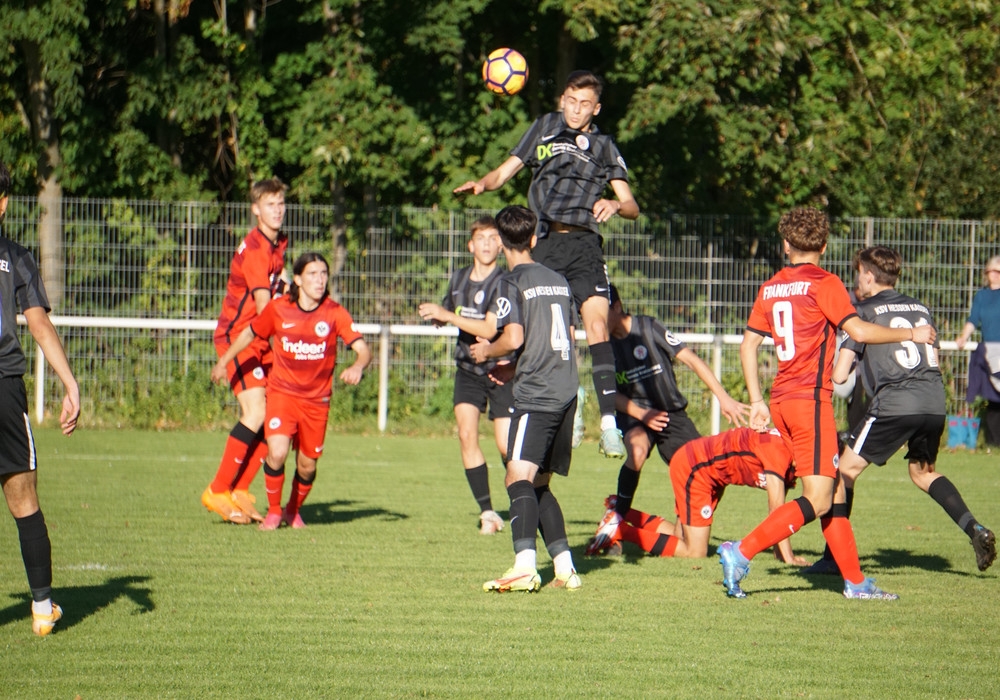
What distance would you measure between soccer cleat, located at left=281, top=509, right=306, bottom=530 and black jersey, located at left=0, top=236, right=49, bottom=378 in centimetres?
353

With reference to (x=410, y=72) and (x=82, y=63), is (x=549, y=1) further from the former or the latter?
(x=82, y=63)

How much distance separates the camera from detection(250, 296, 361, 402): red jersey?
8.30 meters

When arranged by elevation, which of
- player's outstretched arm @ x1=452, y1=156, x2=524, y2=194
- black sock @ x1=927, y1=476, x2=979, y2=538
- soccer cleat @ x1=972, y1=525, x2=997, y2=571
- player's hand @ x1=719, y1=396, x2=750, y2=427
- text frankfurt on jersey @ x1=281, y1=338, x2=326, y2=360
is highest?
player's outstretched arm @ x1=452, y1=156, x2=524, y2=194

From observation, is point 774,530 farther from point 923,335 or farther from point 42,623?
point 42,623

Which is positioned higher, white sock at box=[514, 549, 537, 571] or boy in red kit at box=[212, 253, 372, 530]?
boy in red kit at box=[212, 253, 372, 530]

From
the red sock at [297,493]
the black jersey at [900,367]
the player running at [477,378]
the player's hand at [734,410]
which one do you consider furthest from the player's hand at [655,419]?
the red sock at [297,493]

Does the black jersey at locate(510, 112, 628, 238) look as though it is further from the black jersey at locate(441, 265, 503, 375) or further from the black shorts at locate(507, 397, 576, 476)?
the black shorts at locate(507, 397, 576, 476)

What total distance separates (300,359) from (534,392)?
2540 mm

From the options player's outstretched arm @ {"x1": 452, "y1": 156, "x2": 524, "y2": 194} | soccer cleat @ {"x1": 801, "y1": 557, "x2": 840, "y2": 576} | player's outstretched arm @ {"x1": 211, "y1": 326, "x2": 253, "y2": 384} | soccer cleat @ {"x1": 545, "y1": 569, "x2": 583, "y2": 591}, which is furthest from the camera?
player's outstretched arm @ {"x1": 211, "y1": 326, "x2": 253, "y2": 384}

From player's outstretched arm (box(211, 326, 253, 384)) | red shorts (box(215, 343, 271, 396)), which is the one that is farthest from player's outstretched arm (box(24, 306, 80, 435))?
red shorts (box(215, 343, 271, 396))

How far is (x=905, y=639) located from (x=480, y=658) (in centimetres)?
198

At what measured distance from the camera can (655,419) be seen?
788 centimetres

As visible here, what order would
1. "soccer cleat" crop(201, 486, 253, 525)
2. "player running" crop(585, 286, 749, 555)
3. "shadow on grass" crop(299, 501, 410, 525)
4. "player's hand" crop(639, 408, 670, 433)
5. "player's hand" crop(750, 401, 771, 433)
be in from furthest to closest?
"shadow on grass" crop(299, 501, 410, 525), "soccer cleat" crop(201, 486, 253, 525), "player running" crop(585, 286, 749, 555), "player's hand" crop(639, 408, 670, 433), "player's hand" crop(750, 401, 771, 433)

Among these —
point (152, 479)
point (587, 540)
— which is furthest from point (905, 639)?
point (152, 479)
